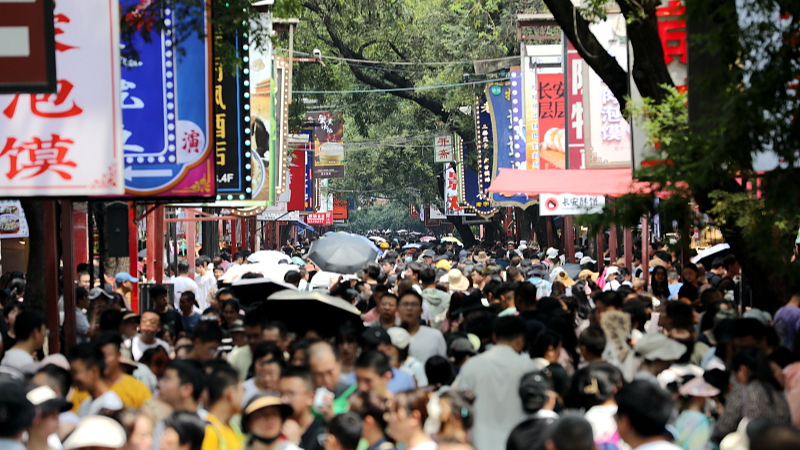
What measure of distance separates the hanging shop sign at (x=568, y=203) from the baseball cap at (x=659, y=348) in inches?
469

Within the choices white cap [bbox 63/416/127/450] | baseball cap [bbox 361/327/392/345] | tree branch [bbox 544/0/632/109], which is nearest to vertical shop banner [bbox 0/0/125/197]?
baseball cap [bbox 361/327/392/345]

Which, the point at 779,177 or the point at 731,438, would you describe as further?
the point at 779,177

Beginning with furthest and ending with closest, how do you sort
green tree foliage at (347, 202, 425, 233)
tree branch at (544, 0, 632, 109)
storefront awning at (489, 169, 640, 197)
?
green tree foliage at (347, 202, 425, 233), storefront awning at (489, 169, 640, 197), tree branch at (544, 0, 632, 109)

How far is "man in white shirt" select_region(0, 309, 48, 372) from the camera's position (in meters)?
8.10

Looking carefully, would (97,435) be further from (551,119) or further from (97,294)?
(551,119)

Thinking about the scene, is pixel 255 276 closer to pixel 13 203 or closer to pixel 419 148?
pixel 13 203

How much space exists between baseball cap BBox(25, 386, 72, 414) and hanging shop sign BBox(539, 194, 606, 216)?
1401cm

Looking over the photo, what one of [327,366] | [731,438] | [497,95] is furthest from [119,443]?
[497,95]

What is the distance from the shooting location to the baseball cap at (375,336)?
7934 millimetres

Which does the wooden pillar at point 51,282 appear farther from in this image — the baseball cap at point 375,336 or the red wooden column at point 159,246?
the red wooden column at point 159,246

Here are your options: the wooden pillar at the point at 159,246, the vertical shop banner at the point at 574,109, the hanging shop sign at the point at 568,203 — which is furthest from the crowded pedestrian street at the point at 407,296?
the hanging shop sign at the point at 568,203

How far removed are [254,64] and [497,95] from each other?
8222 mm

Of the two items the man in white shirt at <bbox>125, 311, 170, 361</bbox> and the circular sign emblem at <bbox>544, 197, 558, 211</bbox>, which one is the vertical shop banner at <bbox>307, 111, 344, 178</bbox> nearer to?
the circular sign emblem at <bbox>544, 197, 558, 211</bbox>

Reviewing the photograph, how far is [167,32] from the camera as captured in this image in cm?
1158
